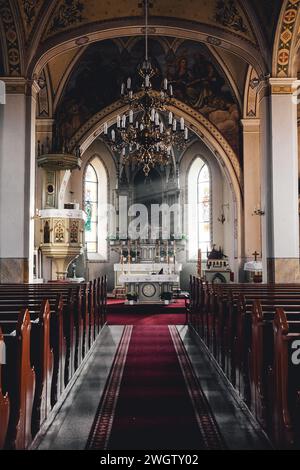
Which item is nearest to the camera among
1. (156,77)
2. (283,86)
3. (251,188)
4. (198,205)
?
(283,86)

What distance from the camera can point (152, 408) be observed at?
4156 mm

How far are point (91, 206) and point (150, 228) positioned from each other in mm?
2503

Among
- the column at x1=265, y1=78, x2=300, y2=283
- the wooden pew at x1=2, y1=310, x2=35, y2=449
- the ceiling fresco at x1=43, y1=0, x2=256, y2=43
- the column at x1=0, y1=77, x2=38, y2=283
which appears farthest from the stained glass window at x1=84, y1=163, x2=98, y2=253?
the wooden pew at x1=2, y1=310, x2=35, y2=449

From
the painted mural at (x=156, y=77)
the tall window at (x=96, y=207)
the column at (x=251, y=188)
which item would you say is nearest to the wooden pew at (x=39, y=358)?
the column at (x=251, y=188)

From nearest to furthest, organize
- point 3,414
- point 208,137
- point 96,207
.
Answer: point 3,414 → point 208,137 → point 96,207

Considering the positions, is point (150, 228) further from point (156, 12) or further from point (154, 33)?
point (156, 12)

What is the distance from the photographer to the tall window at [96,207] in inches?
755

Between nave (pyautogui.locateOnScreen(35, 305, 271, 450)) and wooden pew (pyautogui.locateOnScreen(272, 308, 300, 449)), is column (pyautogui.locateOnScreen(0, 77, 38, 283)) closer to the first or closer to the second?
nave (pyautogui.locateOnScreen(35, 305, 271, 450))

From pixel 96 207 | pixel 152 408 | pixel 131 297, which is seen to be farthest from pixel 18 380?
pixel 96 207

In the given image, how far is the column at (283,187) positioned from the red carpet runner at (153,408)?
4.07m

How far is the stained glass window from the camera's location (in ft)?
62.9

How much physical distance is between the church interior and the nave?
26mm

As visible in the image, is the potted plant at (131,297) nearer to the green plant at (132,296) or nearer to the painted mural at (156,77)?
the green plant at (132,296)

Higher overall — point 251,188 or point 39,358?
point 251,188
